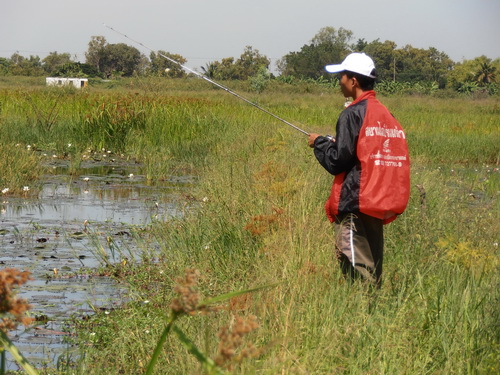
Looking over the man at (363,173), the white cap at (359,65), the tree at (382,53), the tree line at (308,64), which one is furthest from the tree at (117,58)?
the man at (363,173)

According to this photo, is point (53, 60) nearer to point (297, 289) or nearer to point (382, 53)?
point (382, 53)

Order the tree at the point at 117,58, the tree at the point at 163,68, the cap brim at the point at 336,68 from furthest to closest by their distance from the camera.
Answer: the tree at the point at 117,58
the tree at the point at 163,68
the cap brim at the point at 336,68

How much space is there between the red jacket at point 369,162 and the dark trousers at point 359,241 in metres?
0.07

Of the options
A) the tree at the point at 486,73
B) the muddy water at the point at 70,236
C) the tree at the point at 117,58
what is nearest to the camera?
the muddy water at the point at 70,236

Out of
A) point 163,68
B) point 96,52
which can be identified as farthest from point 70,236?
point 96,52

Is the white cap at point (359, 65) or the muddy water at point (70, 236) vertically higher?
the white cap at point (359, 65)

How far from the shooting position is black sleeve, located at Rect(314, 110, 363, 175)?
3963 mm

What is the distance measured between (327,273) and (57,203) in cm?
547

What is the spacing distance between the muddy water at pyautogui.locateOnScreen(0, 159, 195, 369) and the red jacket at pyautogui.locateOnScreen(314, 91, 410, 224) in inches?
59.7

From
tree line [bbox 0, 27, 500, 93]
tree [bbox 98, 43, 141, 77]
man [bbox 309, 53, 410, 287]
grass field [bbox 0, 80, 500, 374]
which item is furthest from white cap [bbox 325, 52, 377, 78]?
tree [bbox 98, 43, 141, 77]

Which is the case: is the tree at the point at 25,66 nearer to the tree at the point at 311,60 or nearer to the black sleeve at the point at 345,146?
the tree at the point at 311,60

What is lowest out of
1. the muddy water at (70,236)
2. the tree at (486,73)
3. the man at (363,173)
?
the muddy water at (70,236)

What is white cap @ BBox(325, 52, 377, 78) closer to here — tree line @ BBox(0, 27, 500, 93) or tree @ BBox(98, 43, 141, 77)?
tree line @ BBox(0, 27, 500, 93)

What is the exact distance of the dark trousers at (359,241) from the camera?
13.2 feet
